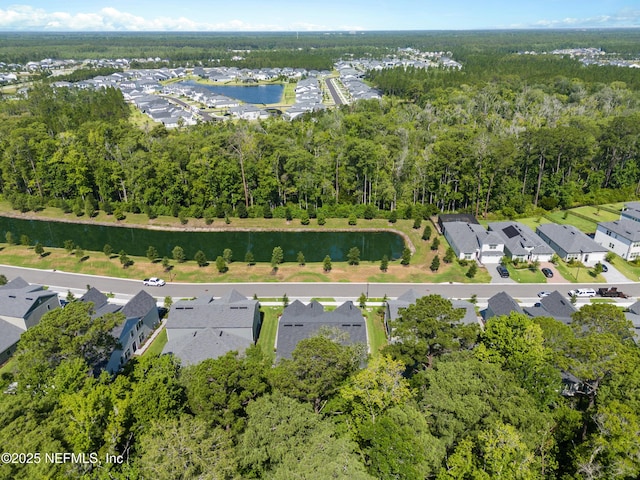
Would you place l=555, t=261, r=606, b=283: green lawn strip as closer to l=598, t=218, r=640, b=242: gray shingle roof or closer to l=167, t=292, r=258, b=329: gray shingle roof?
l=598, t=218, r=640, b=242: gray shingle roof

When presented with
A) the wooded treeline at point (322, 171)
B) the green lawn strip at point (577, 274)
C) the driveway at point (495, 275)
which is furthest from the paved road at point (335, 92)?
the green lawn strip at point (577, 274)

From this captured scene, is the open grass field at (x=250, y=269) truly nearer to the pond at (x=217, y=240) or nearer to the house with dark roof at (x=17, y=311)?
the pond at (x=217, y=240)

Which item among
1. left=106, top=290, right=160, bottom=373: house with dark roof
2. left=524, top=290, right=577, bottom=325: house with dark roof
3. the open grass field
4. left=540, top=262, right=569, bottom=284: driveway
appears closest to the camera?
left=106, top=290, right=160, bottom=373: house with dark roof

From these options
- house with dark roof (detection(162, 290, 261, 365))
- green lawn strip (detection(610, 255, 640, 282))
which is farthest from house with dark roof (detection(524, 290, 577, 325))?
house with dark roof (detection(162, 290, 261, 365))

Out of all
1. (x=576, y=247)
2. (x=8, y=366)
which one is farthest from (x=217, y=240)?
(x=576, y=247)

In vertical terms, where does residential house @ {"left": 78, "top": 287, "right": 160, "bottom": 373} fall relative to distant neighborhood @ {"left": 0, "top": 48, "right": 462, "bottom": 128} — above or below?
below
